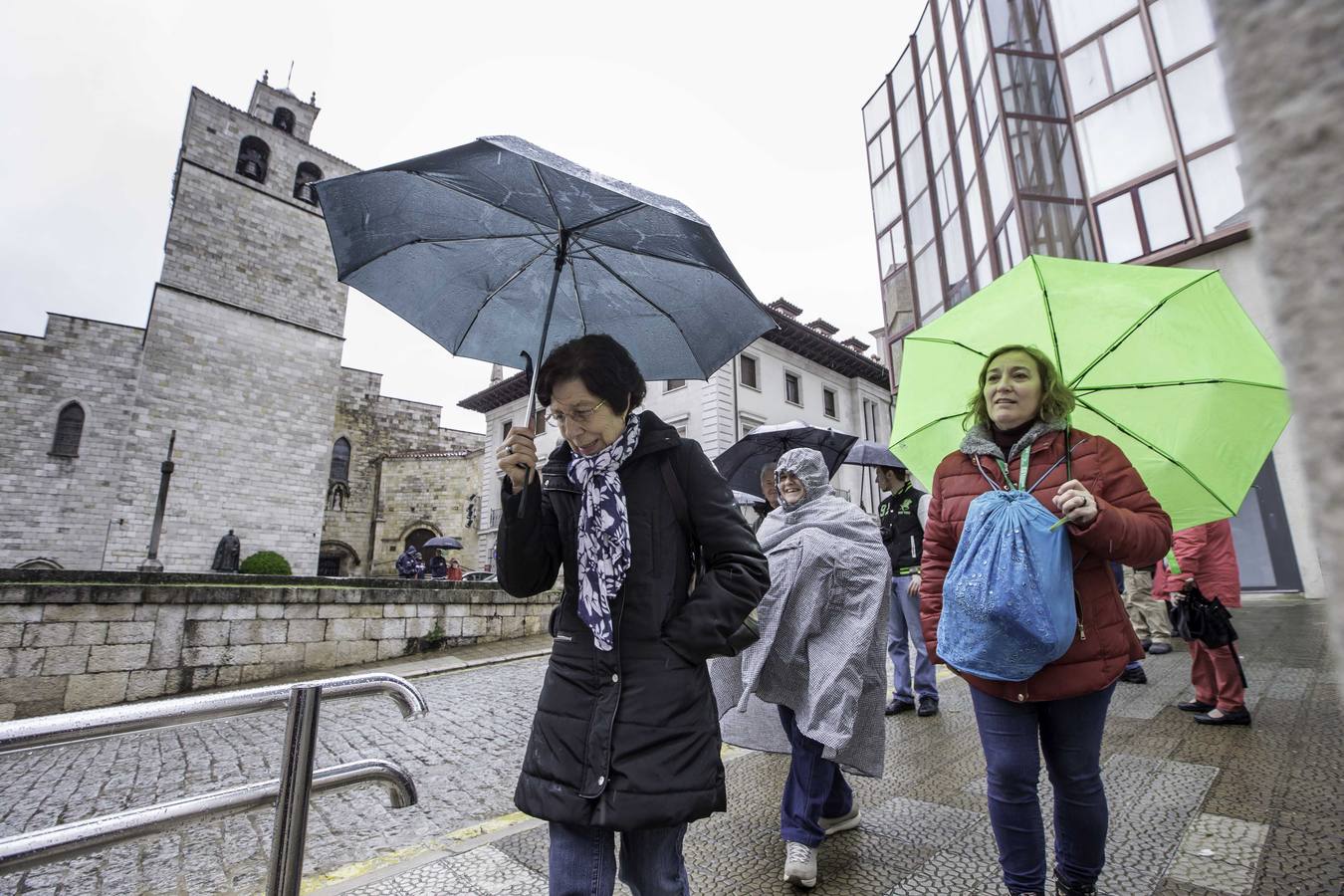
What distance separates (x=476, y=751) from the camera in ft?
15.4

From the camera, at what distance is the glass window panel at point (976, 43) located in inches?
579

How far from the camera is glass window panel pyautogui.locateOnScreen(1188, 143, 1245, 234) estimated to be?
12414 mm

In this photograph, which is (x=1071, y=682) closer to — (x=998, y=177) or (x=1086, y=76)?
(x=998, y=177)

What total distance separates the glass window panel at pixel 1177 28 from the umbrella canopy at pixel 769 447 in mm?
12636

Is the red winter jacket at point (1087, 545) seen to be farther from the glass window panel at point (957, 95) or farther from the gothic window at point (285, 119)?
the gothic window at point (285, 119)

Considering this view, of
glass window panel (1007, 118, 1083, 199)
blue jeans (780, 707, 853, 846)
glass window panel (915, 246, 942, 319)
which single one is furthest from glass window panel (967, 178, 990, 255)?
blue jeans (780, 707, 853, 846)

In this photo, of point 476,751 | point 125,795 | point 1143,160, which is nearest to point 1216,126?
point 1143,160

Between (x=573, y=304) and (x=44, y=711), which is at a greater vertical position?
(x=573, y=304)

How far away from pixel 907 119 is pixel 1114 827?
1963cm

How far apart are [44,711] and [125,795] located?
344cm

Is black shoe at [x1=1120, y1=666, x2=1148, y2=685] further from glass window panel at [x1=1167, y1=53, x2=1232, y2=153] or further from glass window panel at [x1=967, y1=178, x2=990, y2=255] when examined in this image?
glass window panel at [x1=1167, y1=53, x2=1232, y2=153]

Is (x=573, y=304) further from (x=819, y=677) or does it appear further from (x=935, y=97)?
(x=935, y=97)

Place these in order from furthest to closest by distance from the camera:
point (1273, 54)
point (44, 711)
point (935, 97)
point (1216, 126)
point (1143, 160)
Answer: point (935, 97)
point (1143, 160)
point (1216, 126)
point (44, 711)
point (1273, 54)

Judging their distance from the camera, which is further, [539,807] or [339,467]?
[339,467]
